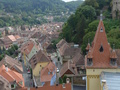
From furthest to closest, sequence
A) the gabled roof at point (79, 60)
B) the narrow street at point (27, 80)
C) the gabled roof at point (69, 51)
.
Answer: the gabled roof at point (69, 51)
the gabled roof at point (79, 60)
the narrow street at point (27, 80)

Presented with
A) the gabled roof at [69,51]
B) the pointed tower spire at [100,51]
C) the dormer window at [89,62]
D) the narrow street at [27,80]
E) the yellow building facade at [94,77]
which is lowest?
the narrow street at [27,80]

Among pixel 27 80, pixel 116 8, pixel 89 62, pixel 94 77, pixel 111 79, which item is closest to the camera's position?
pixel 111 79

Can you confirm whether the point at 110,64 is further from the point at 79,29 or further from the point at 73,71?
the point at 79,29

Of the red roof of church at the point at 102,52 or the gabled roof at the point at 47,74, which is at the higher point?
the red roof of church at the point at 102,52

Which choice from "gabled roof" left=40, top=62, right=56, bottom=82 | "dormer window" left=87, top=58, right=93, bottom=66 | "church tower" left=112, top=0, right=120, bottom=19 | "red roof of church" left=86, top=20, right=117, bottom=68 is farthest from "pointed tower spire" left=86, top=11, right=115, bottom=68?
"church tower" left=112, top=0, right=120, bottom=19

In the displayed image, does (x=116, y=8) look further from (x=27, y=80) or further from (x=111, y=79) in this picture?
(x=111, y=79)

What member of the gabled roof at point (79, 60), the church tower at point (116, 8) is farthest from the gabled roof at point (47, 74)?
the church tower at point (116, 8)

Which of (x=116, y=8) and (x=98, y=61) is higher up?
(x=116, y=8)

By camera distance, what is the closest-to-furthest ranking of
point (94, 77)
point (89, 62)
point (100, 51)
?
point (94, 77)
point (89, 62)
point (100, 51)

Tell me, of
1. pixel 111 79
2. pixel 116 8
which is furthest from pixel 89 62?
pixel 116 8

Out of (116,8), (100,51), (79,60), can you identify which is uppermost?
(116,8)

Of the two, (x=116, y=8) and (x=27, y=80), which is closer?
(x=27, y=80)

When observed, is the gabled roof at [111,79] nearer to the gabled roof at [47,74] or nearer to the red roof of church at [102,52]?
the red roof of church at [102,52]

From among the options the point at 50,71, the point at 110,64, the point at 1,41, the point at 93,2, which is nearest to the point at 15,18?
the point at 1,41
